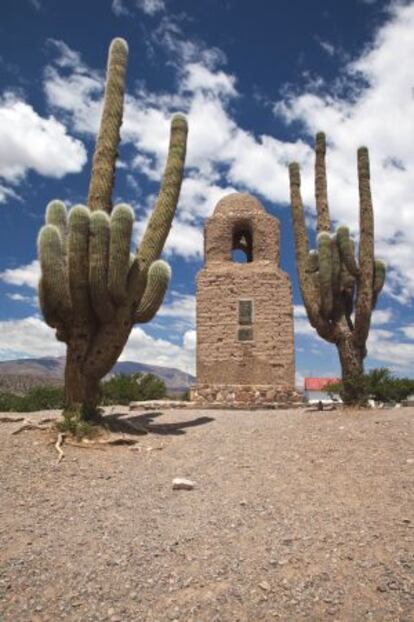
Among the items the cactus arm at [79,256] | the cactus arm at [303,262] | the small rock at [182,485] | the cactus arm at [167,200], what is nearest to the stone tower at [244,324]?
the cactus arm at [303,262]

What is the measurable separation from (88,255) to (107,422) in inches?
121

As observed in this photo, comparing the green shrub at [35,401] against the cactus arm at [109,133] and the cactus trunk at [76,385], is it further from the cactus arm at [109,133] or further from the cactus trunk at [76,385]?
the cactus arm at [109,133]

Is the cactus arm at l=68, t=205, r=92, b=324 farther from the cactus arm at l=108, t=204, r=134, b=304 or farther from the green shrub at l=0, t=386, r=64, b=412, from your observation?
the green shrub at l=0, t=386, r=64, b=412

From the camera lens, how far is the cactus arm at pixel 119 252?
8.90 m

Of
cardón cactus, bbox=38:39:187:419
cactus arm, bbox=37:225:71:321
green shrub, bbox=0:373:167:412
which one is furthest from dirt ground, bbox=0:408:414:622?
green shrub, bbox=0:373:167:412

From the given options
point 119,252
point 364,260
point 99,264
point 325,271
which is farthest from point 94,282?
point 364,260

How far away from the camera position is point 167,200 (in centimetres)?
1068

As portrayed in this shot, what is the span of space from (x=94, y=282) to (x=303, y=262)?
666 centimetres

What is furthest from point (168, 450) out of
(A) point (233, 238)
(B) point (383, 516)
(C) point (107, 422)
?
(A) point (233, 238)

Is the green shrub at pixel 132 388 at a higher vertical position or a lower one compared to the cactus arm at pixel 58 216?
lower

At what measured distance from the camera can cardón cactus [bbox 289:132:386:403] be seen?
1254 centimetres

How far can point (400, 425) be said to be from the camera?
31.0 feet

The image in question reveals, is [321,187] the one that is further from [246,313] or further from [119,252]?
[119,252]

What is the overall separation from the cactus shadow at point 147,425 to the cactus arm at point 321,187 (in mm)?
5866
